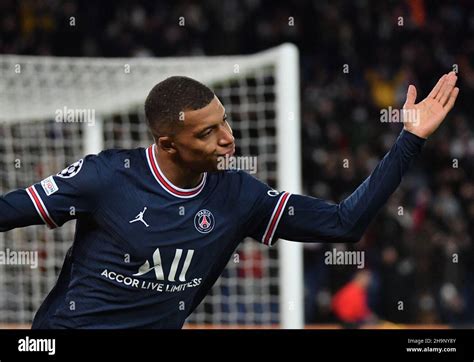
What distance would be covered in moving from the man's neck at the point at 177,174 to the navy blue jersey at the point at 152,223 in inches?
0.9

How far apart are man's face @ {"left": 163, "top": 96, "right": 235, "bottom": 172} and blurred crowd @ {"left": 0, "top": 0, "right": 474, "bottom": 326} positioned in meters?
7.15

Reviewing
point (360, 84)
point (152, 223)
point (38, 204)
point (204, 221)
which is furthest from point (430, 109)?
point (360, 84)

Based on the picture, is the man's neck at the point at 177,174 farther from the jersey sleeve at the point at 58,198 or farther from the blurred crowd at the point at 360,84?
the blurred crowd at the point at 360,84

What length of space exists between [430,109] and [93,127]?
13.5 feet

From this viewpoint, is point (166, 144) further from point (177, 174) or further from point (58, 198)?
point (58, 198)

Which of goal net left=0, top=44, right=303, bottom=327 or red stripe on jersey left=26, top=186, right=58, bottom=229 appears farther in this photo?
goal net left=0, top=44, right=303, bottom=327

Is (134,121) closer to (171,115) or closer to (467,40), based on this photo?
(171,115)

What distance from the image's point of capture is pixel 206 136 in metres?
3.41

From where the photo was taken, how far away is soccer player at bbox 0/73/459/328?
131 inches

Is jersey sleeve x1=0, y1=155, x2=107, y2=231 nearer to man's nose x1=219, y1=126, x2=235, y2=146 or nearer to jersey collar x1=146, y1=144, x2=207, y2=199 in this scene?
jersey collar x1=146, y1=144, x2=207, y2=199

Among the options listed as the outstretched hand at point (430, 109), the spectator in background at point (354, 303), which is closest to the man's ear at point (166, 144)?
the outstretched hand at point (430, 109)

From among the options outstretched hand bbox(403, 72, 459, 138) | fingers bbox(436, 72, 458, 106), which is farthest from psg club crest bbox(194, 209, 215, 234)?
fingers bbox(436, 72, 458, 106)

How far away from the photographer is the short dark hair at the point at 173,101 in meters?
3.39
